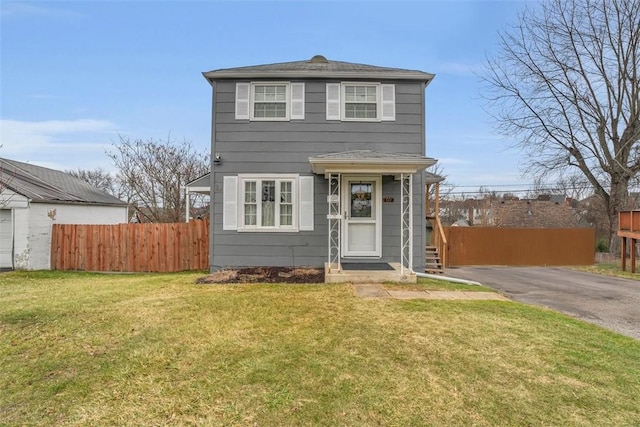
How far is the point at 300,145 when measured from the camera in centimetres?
905

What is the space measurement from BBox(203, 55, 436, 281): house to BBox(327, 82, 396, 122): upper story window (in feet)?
0.09

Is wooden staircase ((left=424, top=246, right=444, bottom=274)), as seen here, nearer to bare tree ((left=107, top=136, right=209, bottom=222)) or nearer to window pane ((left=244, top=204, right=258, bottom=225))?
window pane ((left=244, top=204, right=258, bottom=225))

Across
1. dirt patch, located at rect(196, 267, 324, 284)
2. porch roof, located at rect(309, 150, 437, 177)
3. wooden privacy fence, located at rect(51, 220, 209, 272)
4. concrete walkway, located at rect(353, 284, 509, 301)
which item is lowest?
concrete walkway, located at rect(353, 284, 509, 301)

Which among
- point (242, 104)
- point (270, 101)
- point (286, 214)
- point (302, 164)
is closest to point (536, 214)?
point (302, 164)

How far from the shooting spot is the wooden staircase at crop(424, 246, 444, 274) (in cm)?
1015

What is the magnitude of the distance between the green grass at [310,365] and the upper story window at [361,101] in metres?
5.31

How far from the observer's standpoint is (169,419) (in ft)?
8.41

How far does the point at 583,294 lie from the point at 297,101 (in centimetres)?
826

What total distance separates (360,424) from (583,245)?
16476mm

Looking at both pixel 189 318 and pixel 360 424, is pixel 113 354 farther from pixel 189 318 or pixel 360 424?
pixel 360 424

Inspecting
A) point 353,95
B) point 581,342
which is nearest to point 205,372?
point 581,342

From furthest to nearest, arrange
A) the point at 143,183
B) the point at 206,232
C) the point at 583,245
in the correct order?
the point at 143,183, the point at 583,245, the point at 206,232

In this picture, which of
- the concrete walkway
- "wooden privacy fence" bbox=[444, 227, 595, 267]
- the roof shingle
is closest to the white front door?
the concrete walkway

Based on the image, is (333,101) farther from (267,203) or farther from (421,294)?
(421,294)
